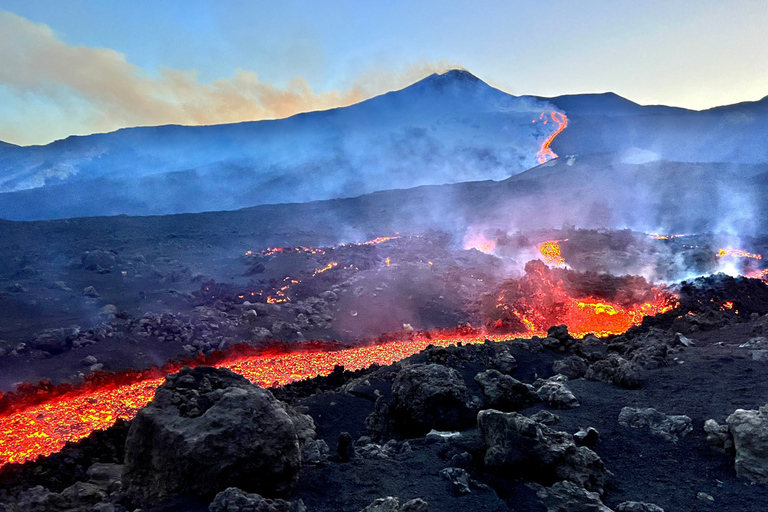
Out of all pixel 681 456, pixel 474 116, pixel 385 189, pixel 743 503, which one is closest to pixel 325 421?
pixel 681 456

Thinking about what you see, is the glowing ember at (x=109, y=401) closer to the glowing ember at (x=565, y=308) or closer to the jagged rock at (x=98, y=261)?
the glowing ember at (x=565, y=308)

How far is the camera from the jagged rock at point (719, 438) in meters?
5.07

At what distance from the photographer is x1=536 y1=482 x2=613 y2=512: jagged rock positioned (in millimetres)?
4211

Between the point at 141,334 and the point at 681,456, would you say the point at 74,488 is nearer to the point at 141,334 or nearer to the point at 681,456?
the point at 681,456

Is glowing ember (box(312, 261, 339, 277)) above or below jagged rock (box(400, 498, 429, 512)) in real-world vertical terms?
above

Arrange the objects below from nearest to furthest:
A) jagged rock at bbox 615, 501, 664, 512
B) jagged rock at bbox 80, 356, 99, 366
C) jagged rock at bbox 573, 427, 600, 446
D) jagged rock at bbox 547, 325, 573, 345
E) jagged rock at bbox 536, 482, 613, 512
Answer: jagged rock at bbox 615, 501, 664, 512, jagged rock at bbox 536, 482, 613, 512, jagged rock at bbox 573, 427, 600, 446, jagged rock at bbox 547, 325, 573, 345, jagged rock at bbox 80, 356, 99, 366

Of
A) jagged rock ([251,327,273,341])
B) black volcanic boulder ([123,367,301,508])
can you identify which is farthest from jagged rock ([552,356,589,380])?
jagged rock ([251,327,273,341])

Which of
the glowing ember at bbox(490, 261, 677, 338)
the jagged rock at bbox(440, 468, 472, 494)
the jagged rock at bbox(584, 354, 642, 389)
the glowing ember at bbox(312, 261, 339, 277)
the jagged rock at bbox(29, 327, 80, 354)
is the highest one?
the glowing ember at bbox(312, 261, 339, 277)

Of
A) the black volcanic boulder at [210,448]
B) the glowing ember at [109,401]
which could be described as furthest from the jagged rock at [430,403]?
the glowing ember at [109,401]

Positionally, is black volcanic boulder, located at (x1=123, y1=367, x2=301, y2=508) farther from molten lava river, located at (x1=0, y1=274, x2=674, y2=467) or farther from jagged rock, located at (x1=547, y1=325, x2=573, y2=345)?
jagged rock, located at (x1=547, y1=325, x2=573, y2=345)

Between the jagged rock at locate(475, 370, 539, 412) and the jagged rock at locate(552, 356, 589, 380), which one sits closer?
the jagged rock at locate(475, 370, 539, 412)

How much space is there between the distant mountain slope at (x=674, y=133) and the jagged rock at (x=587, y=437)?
51758mm

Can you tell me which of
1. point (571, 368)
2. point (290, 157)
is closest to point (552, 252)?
point (571, 368)

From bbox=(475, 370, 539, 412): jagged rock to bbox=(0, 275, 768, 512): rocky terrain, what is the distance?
0.02 metres
